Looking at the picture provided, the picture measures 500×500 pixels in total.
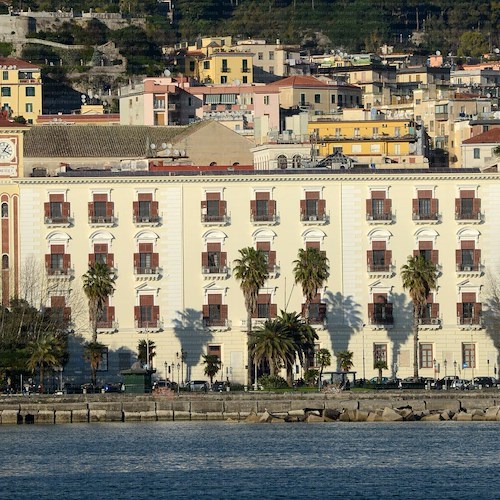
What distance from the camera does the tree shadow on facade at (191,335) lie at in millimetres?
154750

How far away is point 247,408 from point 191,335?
661 inches

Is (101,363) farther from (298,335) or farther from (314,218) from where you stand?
(314,218)

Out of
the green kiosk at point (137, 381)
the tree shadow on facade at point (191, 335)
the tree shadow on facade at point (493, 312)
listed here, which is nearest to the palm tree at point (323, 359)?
the tree shadow on facade at point (191, 335)

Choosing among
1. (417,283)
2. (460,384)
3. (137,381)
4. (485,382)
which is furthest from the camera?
(417,283)

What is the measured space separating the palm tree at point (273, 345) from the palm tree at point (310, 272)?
4.77 meters

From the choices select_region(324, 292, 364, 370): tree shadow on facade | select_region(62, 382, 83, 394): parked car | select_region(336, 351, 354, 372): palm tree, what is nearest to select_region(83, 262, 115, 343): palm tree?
select_region(62, 382, 83, 394): parked car

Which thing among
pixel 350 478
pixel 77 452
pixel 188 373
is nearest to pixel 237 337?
pixel 188 373

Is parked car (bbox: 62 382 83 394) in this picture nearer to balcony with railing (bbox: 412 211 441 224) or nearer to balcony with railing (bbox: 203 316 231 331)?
balcony with railing (bbox: 203 316 231 331)

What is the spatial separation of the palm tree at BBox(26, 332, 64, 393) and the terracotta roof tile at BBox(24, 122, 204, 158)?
40.8 m

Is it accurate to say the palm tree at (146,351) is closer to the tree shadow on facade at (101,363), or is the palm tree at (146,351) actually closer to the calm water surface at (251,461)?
the tree shadow on facade at (101,363)

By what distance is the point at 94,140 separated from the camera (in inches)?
7618

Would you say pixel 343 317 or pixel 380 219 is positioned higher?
pixel 380 219

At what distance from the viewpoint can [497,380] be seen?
502 ft

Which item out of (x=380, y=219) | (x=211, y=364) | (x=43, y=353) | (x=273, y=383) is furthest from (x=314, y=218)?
(x=43, y=353)
